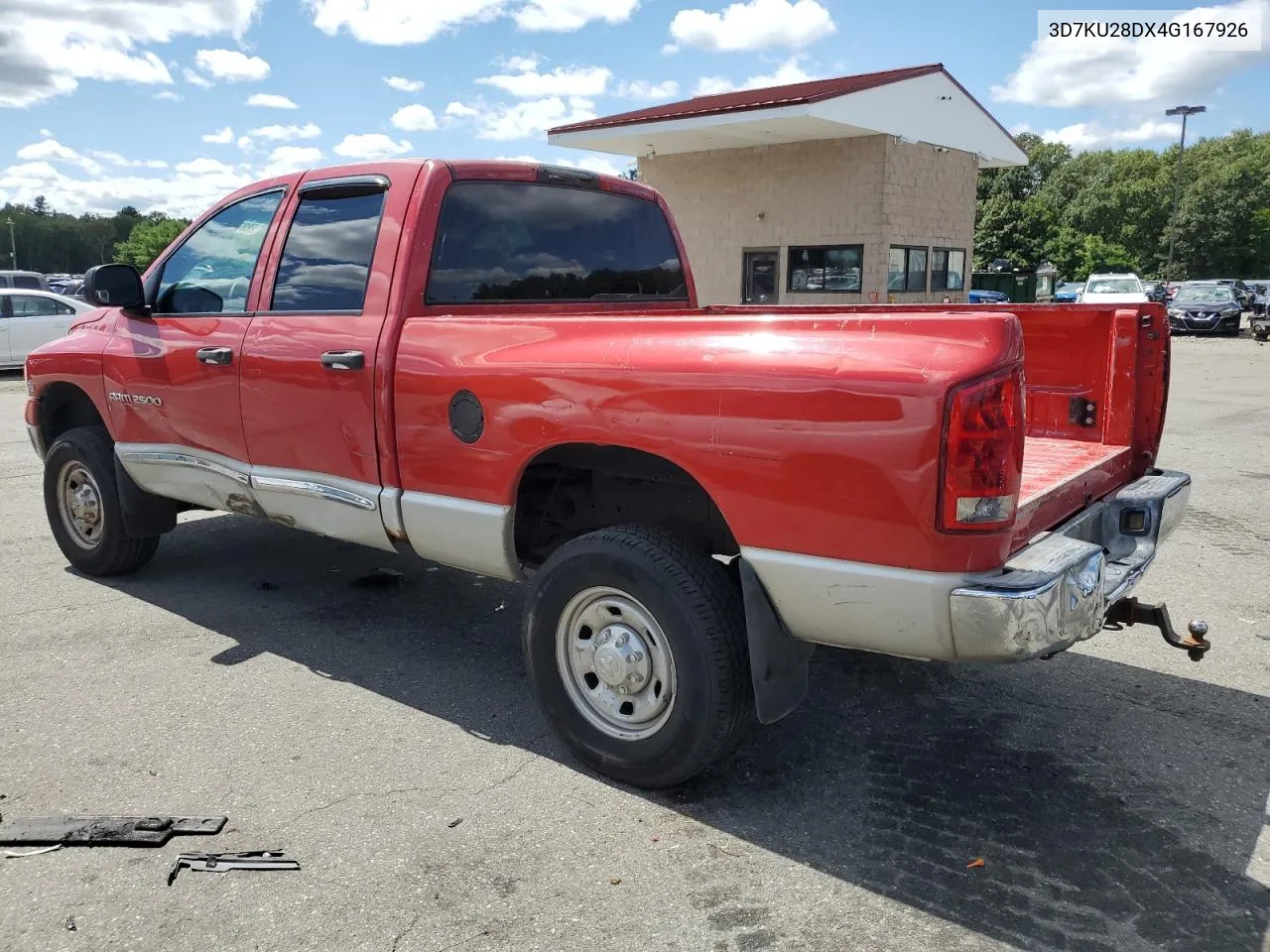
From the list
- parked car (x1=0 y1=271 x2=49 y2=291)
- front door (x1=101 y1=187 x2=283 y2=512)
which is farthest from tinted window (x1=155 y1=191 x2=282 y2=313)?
parked car (x1=0 y1=271 x2=49 y2=291)

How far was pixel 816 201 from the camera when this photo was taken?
68.9ft

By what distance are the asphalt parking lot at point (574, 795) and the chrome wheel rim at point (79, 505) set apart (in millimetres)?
428

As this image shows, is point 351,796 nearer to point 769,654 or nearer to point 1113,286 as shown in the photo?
point 769,654

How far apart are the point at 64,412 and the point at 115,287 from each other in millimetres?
1420

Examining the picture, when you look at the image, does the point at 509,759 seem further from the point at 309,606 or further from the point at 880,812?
the point at 309,606

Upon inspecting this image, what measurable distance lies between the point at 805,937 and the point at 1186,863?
3.98 feet

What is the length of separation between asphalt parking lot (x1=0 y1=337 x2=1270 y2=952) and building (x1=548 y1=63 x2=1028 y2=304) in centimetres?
1565

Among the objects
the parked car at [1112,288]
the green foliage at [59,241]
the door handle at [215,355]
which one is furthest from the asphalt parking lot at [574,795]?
the green foliage at [59,241]

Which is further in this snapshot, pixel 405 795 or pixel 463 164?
pixel 463 164

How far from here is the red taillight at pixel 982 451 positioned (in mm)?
2578

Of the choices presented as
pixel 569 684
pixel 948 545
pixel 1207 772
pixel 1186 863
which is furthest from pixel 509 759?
pixel 1207 772

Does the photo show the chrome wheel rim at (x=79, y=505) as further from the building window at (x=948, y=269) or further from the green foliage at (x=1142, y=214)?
the green foliage at (x=1142, y=214)

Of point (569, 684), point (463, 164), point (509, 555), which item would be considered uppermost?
point (463, 164)

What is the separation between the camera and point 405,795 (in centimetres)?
334
